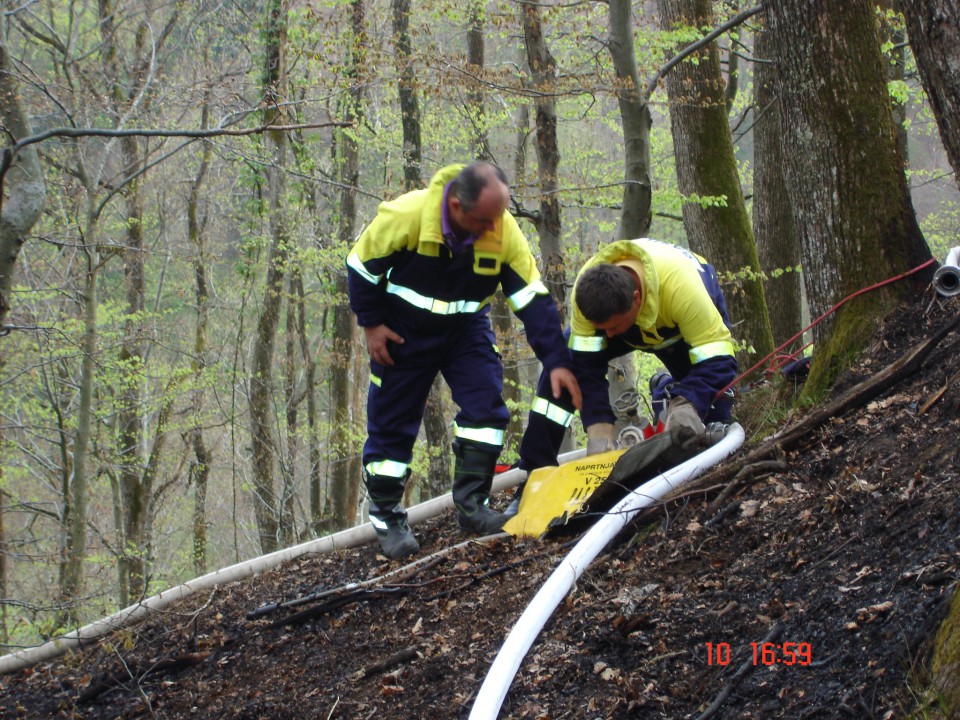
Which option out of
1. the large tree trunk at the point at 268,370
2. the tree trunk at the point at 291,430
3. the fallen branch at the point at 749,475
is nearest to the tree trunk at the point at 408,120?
the large tree trunk at the point at 268,370

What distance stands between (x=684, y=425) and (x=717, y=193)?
14.5 feet

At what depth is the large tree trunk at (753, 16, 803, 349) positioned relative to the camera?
28.2 feet

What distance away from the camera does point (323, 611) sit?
155 inches

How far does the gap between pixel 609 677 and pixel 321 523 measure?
11327mm

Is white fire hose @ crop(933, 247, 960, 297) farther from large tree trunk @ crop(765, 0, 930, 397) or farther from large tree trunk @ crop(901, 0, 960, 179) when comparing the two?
large tree trunk @ crop(901, 0, 960, 179)

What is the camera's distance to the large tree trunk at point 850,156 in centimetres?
409

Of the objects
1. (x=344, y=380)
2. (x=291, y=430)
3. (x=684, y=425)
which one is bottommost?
(x=291, y=430)

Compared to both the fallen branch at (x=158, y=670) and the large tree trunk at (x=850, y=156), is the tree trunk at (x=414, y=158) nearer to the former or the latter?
the large tree trunk at (x=850, y=156)

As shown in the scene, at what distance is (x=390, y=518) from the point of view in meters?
4.66

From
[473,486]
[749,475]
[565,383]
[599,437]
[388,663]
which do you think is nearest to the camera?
[388,663]

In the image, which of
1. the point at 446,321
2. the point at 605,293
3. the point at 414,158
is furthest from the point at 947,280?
the point at 414,158

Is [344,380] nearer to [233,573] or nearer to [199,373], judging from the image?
[199,373]

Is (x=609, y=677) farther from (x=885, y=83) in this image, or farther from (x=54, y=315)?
(x=54, y=315)

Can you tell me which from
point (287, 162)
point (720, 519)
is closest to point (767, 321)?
point (720, 519)
